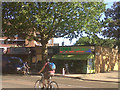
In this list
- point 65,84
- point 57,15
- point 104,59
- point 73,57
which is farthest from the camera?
point 104,59

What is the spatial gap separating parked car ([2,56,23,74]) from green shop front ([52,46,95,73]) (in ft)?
16.1

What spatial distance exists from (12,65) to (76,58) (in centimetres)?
896

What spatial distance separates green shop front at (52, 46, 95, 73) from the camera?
25906mm

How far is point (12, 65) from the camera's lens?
26781 millimetres

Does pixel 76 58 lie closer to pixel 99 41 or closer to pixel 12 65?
pixel 99 41

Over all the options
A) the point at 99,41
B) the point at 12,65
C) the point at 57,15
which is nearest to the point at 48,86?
the point at 57,15

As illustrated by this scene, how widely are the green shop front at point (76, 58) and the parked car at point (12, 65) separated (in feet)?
16.1

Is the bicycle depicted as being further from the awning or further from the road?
the awning

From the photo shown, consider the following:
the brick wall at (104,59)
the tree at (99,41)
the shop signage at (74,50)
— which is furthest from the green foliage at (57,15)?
the brick wall at (104,59)

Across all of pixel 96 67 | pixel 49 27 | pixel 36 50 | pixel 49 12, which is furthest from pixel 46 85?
pixel 36 50

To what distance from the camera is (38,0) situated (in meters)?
21.1

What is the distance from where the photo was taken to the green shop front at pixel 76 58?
2591cm

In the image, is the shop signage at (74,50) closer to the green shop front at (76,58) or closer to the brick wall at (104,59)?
the green shop front at (76,58)

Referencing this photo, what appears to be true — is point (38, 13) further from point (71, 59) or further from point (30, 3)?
point (71, 59)
